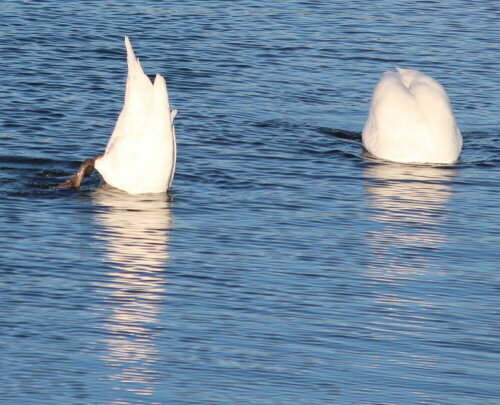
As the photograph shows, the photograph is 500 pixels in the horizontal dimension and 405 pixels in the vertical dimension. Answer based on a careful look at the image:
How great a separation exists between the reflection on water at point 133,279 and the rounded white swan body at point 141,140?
0.73 ft

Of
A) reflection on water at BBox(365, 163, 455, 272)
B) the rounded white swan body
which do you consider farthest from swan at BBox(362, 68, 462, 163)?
the rounded white swan body

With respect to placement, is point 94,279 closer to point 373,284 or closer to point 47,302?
point 47,302

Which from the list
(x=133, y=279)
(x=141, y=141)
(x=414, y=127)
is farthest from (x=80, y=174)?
(x=414, y=127)

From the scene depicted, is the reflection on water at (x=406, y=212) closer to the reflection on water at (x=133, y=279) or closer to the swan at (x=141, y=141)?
the reflection on water at (x=133, y=279)

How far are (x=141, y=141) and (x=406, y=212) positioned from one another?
8.69 ft

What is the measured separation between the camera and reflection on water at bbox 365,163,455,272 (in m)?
12.5

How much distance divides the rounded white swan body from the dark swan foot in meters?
0.13

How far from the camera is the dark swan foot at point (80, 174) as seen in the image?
1421cm

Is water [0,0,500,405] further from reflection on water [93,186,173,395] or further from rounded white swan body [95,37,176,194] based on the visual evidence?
rounded white swan body [95,37,176,194]

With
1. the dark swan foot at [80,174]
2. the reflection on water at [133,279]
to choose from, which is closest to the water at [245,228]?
the reflection on water at [133,279]

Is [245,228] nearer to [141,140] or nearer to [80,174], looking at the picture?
[141,140]

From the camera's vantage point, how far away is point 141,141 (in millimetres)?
13953

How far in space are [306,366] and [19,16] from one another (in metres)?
13.2

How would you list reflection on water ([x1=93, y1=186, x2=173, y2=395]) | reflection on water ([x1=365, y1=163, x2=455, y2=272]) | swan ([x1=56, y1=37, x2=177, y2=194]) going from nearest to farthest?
reflection on water ([x1=93, y1=186, x2=173, y2=395])
reflection on water ([x1=365, y1=163, x2=455, y2=272])
swan ([x1=56, y1=37, x2=177, y2=194])
